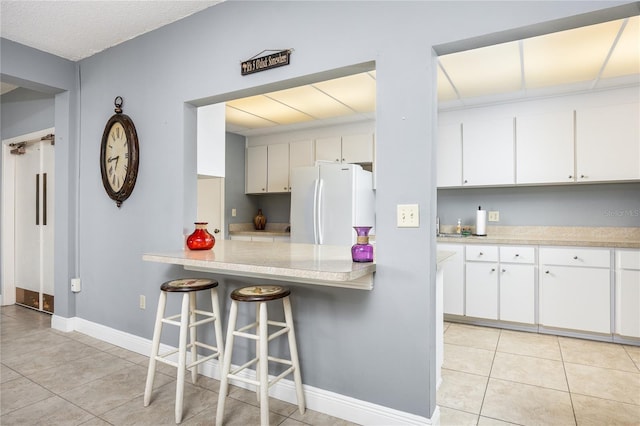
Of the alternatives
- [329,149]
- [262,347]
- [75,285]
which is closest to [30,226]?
[75,285]

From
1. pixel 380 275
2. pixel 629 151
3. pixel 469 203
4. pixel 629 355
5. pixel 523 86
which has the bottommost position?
pixel 629 355

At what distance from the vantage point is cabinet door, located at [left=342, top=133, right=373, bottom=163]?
15.0ft

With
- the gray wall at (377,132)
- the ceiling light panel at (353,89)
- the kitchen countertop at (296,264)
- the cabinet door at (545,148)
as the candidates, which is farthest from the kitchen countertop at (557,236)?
the gray wall at (377,132)

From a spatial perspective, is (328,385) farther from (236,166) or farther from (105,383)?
(236,166)

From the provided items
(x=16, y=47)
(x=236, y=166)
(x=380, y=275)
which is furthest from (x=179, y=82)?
(x=236, y=166)

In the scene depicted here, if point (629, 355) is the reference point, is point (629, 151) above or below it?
above

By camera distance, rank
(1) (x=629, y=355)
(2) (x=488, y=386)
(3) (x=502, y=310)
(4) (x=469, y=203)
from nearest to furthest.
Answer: (2) (x=488, y=386), (1) (x=629, y=355), (3) (x=502, y=310), (4) (x=469, y=203)

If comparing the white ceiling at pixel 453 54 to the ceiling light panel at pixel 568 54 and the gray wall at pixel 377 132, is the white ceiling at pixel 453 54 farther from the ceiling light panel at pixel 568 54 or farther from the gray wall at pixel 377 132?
the gray wall at pixel 377 132

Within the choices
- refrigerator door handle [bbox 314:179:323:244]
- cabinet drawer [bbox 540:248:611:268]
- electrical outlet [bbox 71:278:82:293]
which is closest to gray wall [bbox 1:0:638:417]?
electrical outlet [bbox 71:278:82:293]

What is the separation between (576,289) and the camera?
130 inches

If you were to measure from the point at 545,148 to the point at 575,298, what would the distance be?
1488 mm

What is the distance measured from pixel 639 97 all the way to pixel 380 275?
3.30 metres

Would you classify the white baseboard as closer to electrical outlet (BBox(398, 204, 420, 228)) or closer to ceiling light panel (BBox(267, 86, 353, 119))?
electrical outlet (BBox(398, 204, 420, 228))

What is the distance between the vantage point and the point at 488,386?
94.4 inches
